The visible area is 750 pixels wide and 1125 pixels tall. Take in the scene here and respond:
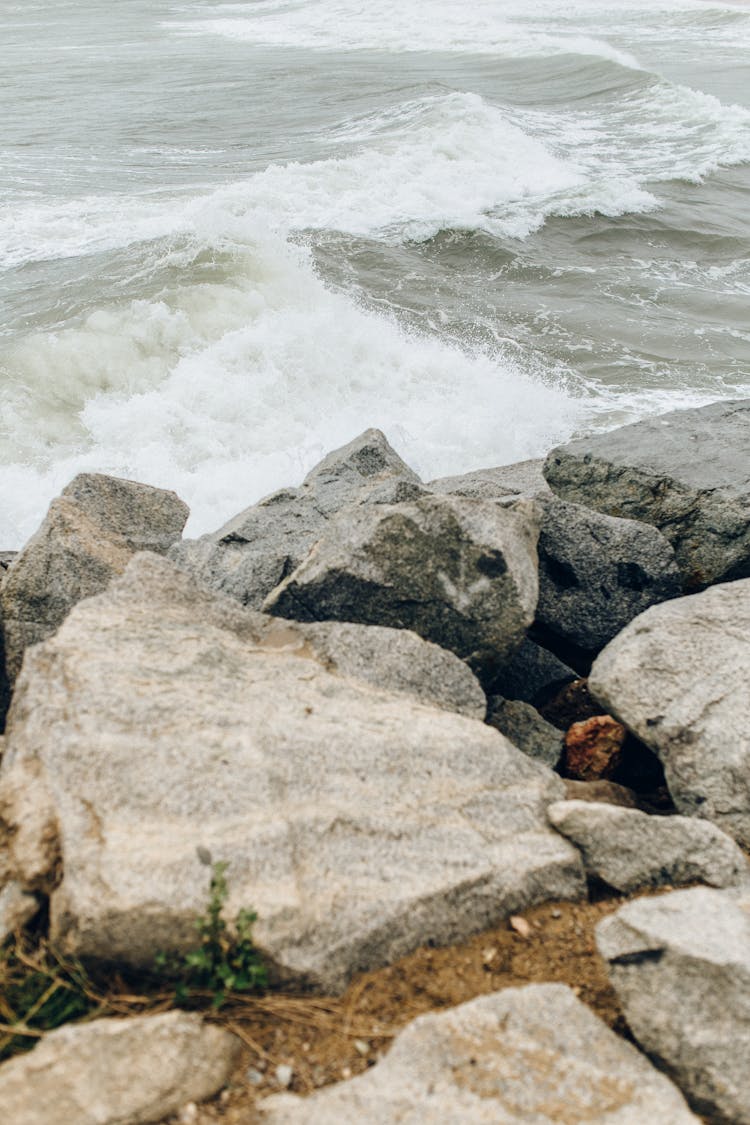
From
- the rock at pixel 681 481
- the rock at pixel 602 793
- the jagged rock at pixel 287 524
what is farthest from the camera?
the rock at pixel 681 481

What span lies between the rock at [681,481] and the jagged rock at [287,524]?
1.18 meters

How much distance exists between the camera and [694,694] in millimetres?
4156

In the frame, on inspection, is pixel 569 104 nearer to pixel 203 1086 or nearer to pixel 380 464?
pixel 380 464

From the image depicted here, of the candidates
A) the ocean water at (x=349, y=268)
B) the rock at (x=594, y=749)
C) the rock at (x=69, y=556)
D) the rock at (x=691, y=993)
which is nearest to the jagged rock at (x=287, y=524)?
the rock at (x=69, y=556)

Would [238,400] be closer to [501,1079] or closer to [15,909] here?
[15,909]

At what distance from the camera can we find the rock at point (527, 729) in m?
4.69

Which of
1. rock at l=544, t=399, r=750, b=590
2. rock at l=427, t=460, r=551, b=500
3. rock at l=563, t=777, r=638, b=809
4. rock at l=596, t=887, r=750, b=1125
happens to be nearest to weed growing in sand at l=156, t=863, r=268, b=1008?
rock at l=596, t=887, r=750, b=1125

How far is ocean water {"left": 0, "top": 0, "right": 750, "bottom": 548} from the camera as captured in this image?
35.1ft

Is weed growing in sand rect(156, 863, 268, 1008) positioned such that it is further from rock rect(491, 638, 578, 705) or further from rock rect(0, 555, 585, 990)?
rock rect(491, 638, 578, 705)

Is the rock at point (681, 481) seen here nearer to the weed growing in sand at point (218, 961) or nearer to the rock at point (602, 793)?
the rock at point (602, 793)

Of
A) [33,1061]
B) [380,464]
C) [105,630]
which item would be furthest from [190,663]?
[380,464]

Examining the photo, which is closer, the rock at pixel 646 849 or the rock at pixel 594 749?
the rock at pixel 646 849

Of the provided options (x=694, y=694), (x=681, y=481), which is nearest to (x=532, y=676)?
(x=694, y=694)

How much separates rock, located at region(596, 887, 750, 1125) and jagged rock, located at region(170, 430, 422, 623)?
2.82 meters
